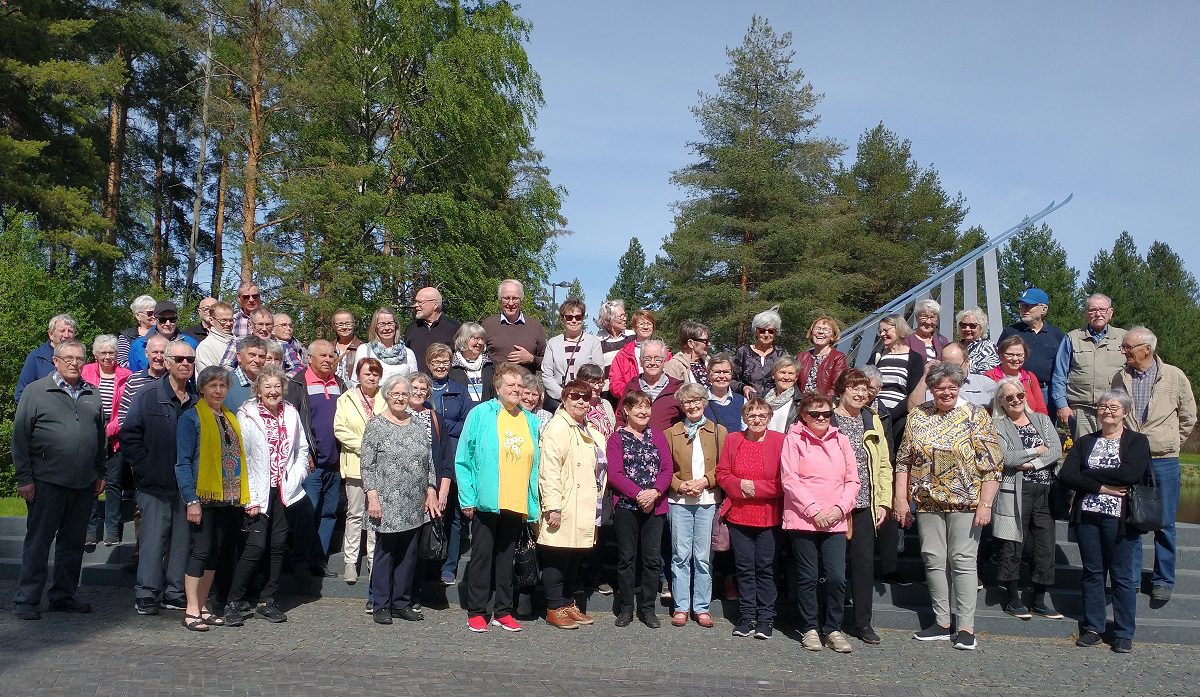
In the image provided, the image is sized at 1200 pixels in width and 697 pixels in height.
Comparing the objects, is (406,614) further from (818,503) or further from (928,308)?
(928,308)

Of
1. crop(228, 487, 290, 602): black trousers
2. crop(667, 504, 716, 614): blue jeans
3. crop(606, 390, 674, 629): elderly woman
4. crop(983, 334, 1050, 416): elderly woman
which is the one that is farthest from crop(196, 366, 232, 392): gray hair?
crop(983, 334, 1050, 416): elderly woman

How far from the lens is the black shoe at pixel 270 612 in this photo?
6488 mm

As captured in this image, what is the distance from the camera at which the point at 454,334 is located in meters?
8.74

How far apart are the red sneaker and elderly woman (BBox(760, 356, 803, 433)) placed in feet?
8.22

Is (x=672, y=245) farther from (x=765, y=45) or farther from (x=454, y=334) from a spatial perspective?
(x=454, y=334)

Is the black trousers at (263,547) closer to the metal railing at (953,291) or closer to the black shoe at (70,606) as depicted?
the black shoe at (70,606)

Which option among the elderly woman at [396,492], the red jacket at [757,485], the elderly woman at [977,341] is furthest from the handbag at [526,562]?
the elderly woman at [977,341]

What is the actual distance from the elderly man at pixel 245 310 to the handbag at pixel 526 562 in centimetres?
376

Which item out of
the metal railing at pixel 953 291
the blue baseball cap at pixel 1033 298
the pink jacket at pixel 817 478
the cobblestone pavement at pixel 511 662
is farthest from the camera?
the metal railing at pixel 953 291

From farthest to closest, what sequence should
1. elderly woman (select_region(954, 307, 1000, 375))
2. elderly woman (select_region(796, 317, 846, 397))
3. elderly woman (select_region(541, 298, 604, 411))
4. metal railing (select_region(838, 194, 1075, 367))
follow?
metal railing (select_region(838, 194, 1075, 367)) → elderly woman (select_region(541, 298, 604, 411)) → elderly woman (select_region(954, 307, 1000, 375)) → elderly woman (select_region(796, 317, 846, 397))

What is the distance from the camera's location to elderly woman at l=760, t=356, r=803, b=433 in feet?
23.2

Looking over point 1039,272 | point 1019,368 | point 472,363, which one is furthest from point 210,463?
point 1039,272

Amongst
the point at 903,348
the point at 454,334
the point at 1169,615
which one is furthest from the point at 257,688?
the point at 1169,615

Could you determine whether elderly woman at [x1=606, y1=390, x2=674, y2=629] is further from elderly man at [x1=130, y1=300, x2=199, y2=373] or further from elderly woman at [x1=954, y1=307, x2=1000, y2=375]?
elderly man at [x1=130, y1=300, x2=199, y2=373]
